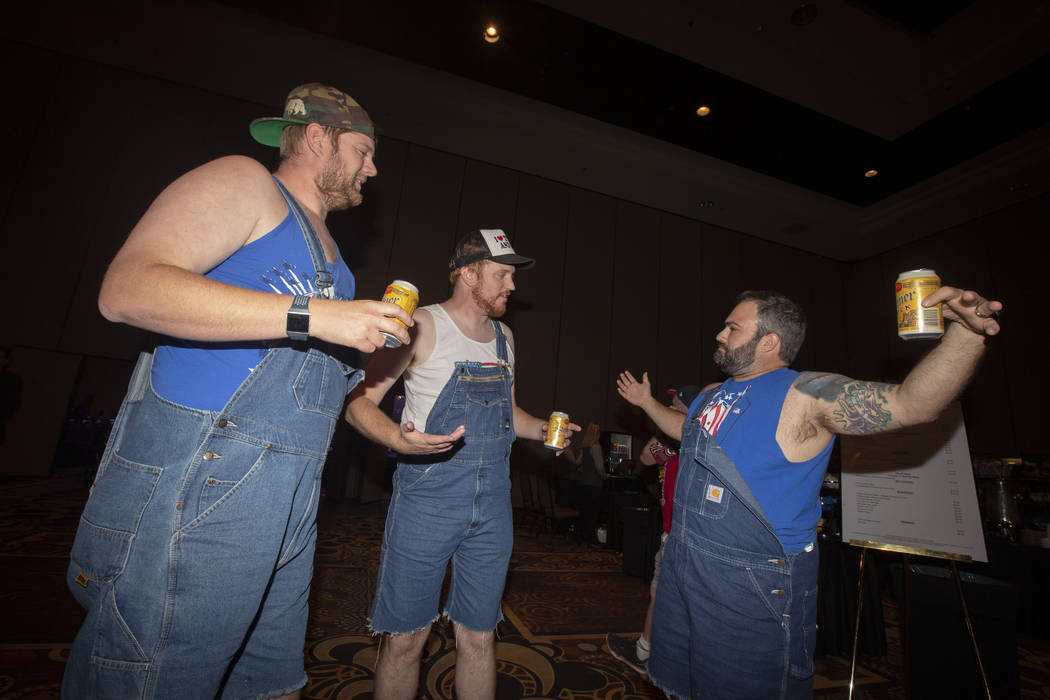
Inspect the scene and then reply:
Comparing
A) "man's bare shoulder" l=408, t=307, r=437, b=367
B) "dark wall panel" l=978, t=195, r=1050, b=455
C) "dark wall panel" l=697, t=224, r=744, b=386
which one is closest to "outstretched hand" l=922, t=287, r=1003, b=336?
"man's bare shoulder" l=408, t=307, r=437, b=367

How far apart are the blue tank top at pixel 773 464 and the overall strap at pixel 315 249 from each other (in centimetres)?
149

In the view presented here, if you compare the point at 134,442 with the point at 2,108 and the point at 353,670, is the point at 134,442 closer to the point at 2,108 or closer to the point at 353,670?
the point at 353,670

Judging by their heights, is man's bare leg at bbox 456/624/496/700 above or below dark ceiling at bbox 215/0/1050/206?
below

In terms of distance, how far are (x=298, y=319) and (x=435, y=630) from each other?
272 centimetres

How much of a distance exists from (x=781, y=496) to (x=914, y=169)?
25.4 ft

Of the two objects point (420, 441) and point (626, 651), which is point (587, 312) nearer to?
point (626, 651)

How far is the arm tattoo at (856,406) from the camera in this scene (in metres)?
1.49

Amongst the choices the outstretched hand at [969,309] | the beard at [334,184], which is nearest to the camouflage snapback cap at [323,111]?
the beard at [334,184]

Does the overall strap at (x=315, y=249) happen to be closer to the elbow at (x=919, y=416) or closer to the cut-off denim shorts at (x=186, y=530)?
the cut-off denim shorts at (x=186, y=530)

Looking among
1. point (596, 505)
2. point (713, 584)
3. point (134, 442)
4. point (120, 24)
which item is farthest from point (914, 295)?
point (120, 24)

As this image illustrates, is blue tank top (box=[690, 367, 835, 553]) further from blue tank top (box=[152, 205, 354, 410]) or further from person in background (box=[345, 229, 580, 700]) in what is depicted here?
blue tank top (box=[152, 205, 354, 410])

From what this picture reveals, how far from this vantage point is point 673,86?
562cm

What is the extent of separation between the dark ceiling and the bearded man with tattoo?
467 cm

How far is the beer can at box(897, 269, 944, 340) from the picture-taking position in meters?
1.32
